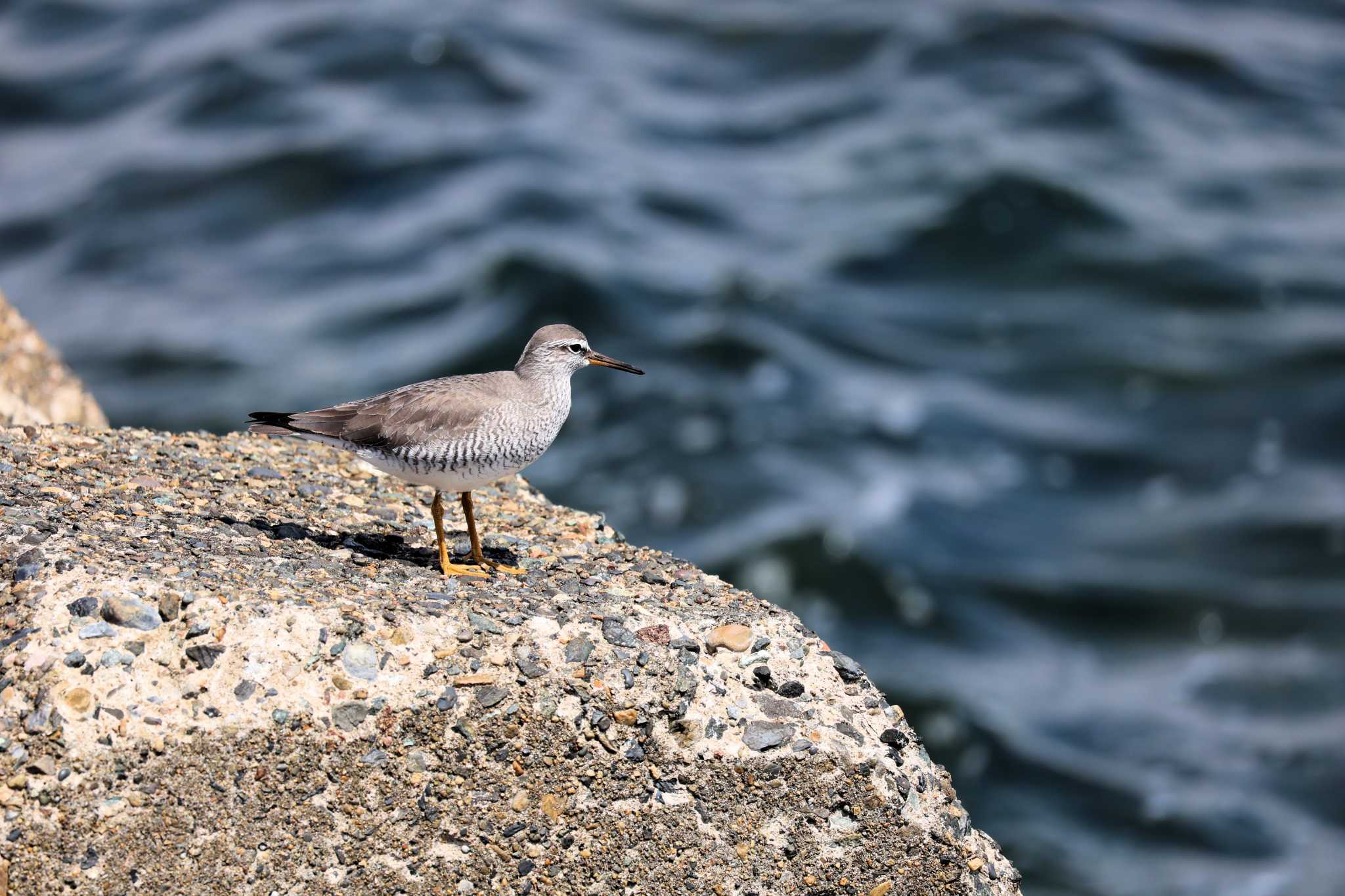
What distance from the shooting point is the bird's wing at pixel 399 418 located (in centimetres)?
664

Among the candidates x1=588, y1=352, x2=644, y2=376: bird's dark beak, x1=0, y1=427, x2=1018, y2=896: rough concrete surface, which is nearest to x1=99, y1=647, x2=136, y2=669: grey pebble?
x1=0, y1=427, x2=1018, y2=896: rough concrete surface

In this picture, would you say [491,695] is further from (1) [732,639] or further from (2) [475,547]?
(2) [475,547]

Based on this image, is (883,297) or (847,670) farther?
(883,297)

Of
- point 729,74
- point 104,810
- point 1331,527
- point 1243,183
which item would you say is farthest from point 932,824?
point 729,74

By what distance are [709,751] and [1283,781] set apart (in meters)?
10.2

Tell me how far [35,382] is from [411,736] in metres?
4.70

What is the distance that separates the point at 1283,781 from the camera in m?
13.5

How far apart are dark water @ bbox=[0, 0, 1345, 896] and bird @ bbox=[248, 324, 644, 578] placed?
770 cm

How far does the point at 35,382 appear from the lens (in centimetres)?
853

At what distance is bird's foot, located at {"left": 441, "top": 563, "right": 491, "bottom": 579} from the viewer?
20.8 ft

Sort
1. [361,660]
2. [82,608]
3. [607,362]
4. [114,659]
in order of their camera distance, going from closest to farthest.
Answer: [114,659]
[82,608]
[361,660]
[607,362]

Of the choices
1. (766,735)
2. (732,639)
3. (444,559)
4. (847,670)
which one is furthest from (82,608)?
(847,670)

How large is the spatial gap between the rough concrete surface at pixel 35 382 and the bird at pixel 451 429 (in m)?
2.20

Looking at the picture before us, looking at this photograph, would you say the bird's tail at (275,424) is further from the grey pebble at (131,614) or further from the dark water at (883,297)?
the dark water at (883,297)
